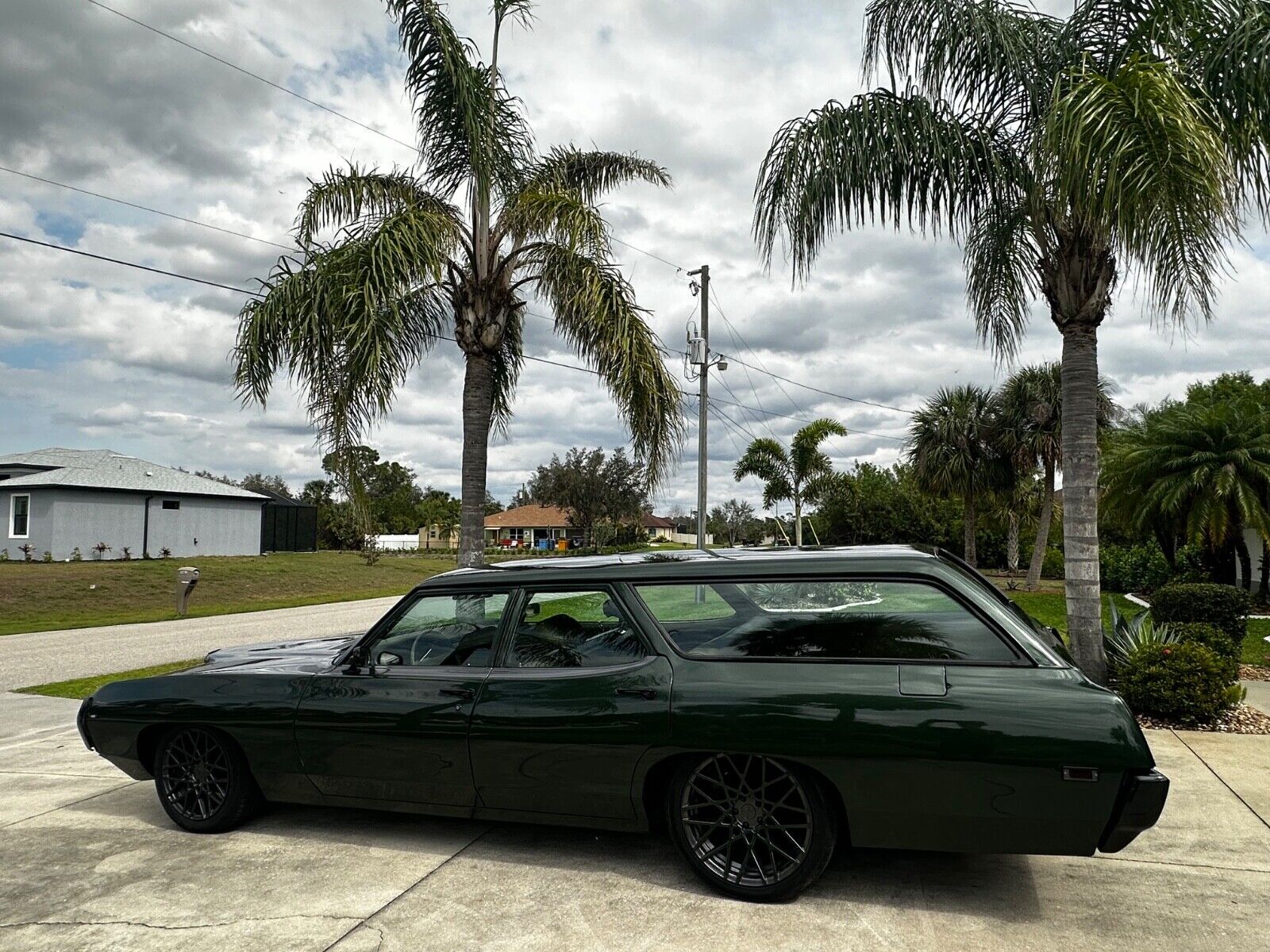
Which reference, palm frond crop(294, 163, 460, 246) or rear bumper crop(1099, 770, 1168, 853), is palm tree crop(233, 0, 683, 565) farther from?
rear bumper crop(1099, 770, 1168, 853)

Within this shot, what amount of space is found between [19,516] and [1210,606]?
35627 mm

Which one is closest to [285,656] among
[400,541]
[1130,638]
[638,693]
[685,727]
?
[638,693]

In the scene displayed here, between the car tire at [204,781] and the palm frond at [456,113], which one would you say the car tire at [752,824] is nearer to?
the car tire at [204,781]

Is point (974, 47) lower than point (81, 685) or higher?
higher

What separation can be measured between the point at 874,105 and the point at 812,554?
591 cm

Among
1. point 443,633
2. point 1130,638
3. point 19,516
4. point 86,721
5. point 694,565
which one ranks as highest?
point 19,516

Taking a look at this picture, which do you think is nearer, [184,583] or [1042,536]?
[184,583]

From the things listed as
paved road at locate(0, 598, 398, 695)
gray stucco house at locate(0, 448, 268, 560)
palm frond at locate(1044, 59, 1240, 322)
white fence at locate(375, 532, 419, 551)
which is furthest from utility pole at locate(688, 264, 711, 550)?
white fence at locate(375, 532, 419, 551)

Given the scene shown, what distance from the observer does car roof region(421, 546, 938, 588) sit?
385 centimetres

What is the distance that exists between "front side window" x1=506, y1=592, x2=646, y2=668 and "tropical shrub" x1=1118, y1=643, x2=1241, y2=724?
15.8 feet

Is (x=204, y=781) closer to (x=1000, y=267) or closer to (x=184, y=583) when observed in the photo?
(x=1000, y=267)

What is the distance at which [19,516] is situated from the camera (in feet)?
105

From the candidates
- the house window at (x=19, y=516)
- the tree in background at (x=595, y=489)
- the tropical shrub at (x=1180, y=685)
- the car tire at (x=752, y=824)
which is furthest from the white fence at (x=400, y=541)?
the car tire at (x=752, y=824)

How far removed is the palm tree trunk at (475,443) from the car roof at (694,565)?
4.93 m
